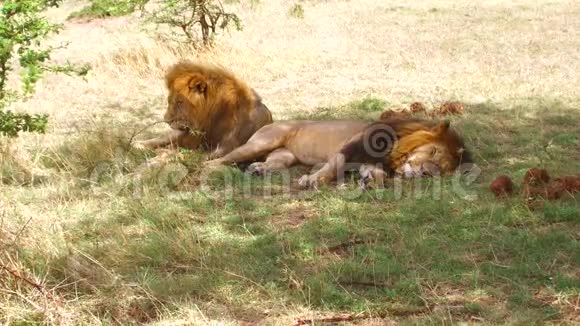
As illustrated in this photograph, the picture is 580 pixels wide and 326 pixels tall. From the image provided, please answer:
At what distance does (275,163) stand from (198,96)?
918 mm

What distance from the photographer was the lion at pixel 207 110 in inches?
277

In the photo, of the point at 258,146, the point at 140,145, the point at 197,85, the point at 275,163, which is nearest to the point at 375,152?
the point at 275,163

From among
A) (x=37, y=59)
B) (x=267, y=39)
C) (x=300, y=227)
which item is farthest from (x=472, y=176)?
(x=267, y=39)

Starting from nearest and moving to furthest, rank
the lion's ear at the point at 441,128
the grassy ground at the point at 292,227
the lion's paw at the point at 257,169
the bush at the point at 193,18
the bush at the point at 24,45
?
the grassy ground at the point at 292,227 < the bush at the point at 24,45 < the lion's ear at the point at 441,128 < the lion's paw at the point at 257,169 < the bush at the point at 193,18

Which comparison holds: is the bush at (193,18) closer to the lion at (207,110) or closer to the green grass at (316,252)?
the lion at (207,110)

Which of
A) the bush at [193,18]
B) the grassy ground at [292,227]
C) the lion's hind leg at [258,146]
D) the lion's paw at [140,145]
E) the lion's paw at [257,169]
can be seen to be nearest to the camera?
the grassy ground at [292,227]

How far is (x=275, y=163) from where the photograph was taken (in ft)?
22.5

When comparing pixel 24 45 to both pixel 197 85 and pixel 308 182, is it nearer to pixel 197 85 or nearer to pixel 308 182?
pixel 197 85

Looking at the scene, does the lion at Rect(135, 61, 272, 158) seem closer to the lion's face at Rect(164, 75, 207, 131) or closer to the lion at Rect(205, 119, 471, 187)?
the lion's face at Rect(164, 75, 207, 131)

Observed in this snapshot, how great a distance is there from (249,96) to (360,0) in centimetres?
1305

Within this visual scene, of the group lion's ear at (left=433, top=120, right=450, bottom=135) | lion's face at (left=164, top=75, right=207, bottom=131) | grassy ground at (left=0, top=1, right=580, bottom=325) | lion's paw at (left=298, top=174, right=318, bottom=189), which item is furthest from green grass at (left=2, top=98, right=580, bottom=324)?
lion's face at (left=164, top=75, right=207, bottom=131)

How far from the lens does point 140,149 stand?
712cm

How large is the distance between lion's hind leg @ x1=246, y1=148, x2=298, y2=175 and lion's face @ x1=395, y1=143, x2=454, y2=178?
1134 mm

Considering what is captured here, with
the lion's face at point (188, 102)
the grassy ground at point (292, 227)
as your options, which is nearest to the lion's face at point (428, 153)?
the grassy ground at point (292, 227)
